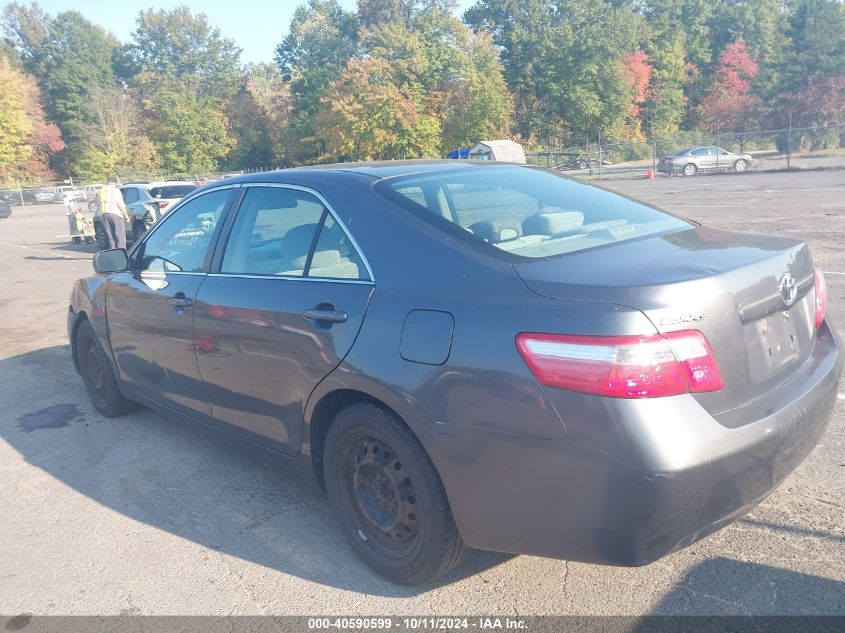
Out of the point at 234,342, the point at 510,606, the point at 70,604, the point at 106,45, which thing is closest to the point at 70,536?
the point at 70,604

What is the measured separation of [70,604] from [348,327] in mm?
1654

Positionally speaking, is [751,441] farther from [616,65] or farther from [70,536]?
[616,65]

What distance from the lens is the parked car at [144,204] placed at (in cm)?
1811

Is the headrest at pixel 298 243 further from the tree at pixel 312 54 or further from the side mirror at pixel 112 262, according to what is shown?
the tree at pixel 312 54

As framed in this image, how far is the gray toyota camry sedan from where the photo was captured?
7.64ft

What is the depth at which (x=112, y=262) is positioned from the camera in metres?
4.75

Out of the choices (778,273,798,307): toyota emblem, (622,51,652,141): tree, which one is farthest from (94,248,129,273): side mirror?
(622,51,652,141): tree

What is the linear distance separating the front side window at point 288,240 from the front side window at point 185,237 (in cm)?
26

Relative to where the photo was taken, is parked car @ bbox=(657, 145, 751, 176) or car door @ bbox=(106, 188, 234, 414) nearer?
car door @ bbox=(106, 188, 234, 414)

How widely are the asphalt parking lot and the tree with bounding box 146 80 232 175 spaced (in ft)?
199

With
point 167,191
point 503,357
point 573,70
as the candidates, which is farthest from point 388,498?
point 573,70

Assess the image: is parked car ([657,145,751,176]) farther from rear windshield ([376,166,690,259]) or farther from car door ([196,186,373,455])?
car door ([196,186,373,455])

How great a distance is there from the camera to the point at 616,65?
56906mm

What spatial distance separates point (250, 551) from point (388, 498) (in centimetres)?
83
